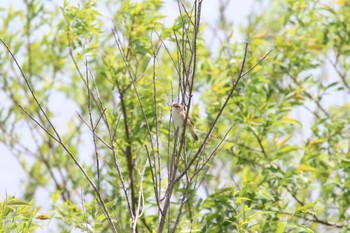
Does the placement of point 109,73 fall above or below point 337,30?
below

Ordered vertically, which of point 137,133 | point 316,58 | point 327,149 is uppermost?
point 316,58

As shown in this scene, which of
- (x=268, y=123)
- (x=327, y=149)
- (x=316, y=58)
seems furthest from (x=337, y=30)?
(x=268, y=123)

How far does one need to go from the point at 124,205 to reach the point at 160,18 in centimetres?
144

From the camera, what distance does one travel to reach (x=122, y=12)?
5207mm

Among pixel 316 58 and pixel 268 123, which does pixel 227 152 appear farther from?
pixel 316 58

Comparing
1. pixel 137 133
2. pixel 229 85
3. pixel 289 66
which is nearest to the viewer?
pixel 137 133

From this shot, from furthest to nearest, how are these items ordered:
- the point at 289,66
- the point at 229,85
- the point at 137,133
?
A: the point at 289,66 < the point at 229,85 < the point at 137,133

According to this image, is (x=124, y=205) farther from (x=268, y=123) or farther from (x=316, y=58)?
(x=316, y=58)

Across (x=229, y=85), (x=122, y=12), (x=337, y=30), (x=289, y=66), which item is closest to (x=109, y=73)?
(x=122, y=12)

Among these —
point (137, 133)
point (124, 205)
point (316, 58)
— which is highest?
point (316, 58)

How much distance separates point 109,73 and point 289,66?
164 centimetres

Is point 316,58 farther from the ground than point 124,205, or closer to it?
farther from the ground

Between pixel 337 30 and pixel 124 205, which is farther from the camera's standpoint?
pixel 337 30

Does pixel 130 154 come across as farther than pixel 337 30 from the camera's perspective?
No
